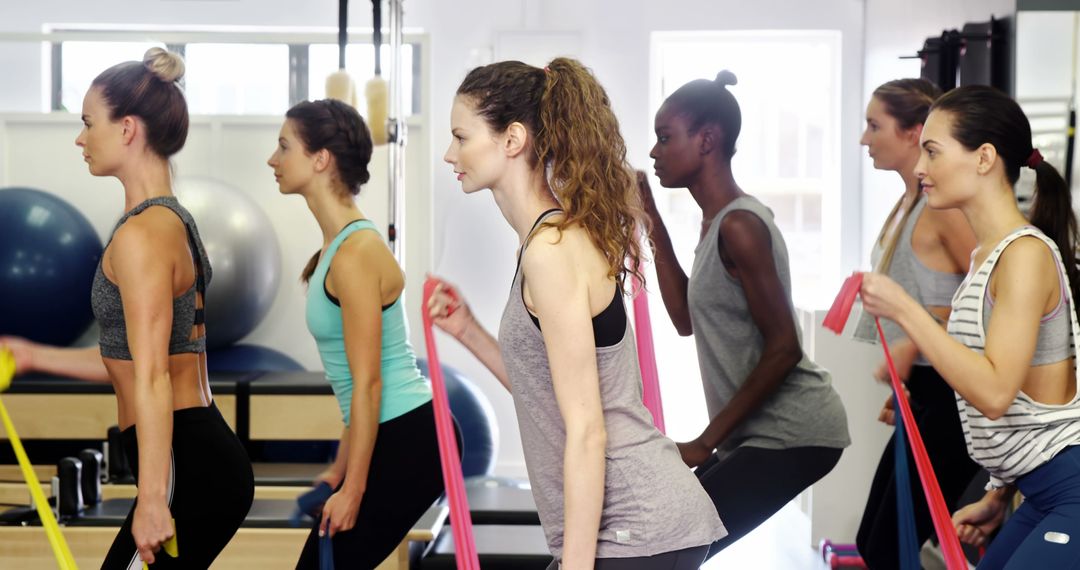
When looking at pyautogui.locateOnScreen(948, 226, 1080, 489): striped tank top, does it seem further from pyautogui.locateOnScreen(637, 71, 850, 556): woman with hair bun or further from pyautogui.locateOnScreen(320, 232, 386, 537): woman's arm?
pyautogui.locateOnScreen(320, 232, 386, 537): woman's arm

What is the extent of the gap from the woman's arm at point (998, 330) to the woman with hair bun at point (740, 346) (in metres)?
0.47

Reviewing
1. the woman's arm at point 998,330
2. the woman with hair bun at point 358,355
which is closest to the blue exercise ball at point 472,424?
the woman with hair bun at point 358,355

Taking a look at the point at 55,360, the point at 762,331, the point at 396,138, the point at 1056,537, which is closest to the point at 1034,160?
the point at 762,331

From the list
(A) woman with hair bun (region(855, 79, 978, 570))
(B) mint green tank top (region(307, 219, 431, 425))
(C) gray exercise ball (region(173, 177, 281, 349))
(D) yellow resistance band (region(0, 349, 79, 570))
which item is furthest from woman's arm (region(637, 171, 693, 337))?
(C) gray exercise ball (region(173, 177, 281, 349))

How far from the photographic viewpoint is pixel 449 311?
5.77 ft

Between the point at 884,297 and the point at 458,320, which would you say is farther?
the point at 884,297

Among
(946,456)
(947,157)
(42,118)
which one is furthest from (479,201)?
(947,157)

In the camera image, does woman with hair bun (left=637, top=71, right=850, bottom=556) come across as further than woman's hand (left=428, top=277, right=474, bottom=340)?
Yes

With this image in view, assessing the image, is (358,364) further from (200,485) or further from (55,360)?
(55,360)

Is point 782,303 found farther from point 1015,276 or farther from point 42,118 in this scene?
point 42,118

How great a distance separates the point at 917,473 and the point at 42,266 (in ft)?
11.4

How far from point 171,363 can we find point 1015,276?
1467 mm

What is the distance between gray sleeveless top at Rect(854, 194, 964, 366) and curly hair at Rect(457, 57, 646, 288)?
1371 millimetres

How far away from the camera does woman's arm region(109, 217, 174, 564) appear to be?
1903 millimetres
